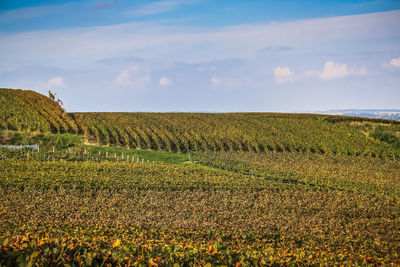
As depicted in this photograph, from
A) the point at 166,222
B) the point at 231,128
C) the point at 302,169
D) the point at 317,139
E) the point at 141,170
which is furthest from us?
the point at 231,128

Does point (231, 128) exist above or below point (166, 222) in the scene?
above

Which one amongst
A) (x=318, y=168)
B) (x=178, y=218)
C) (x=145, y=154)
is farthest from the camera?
(x=145, y=154)

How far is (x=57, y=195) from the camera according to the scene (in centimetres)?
1684

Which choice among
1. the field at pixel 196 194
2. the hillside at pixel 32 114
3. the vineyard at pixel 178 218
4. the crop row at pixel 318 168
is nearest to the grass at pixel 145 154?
the field at pixel 196 194

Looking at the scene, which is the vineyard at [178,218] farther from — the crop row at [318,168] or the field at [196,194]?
the crop row at [318,168]

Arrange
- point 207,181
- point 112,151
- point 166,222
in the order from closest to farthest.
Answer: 1. point 166,222
2. point 207,181
3. point 112,151

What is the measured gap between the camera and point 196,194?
59.9 feet

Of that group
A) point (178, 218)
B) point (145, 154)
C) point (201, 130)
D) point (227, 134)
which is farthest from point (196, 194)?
point (201, 130)

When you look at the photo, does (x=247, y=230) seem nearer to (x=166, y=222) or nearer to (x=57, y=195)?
(x=166, y=222)

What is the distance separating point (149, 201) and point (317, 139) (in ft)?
79.9

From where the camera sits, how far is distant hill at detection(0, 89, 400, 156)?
34.3 meters

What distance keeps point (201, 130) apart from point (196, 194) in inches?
823

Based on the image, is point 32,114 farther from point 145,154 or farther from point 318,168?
point 318,168

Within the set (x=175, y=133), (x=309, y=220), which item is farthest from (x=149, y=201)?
(x=175, y=133)
